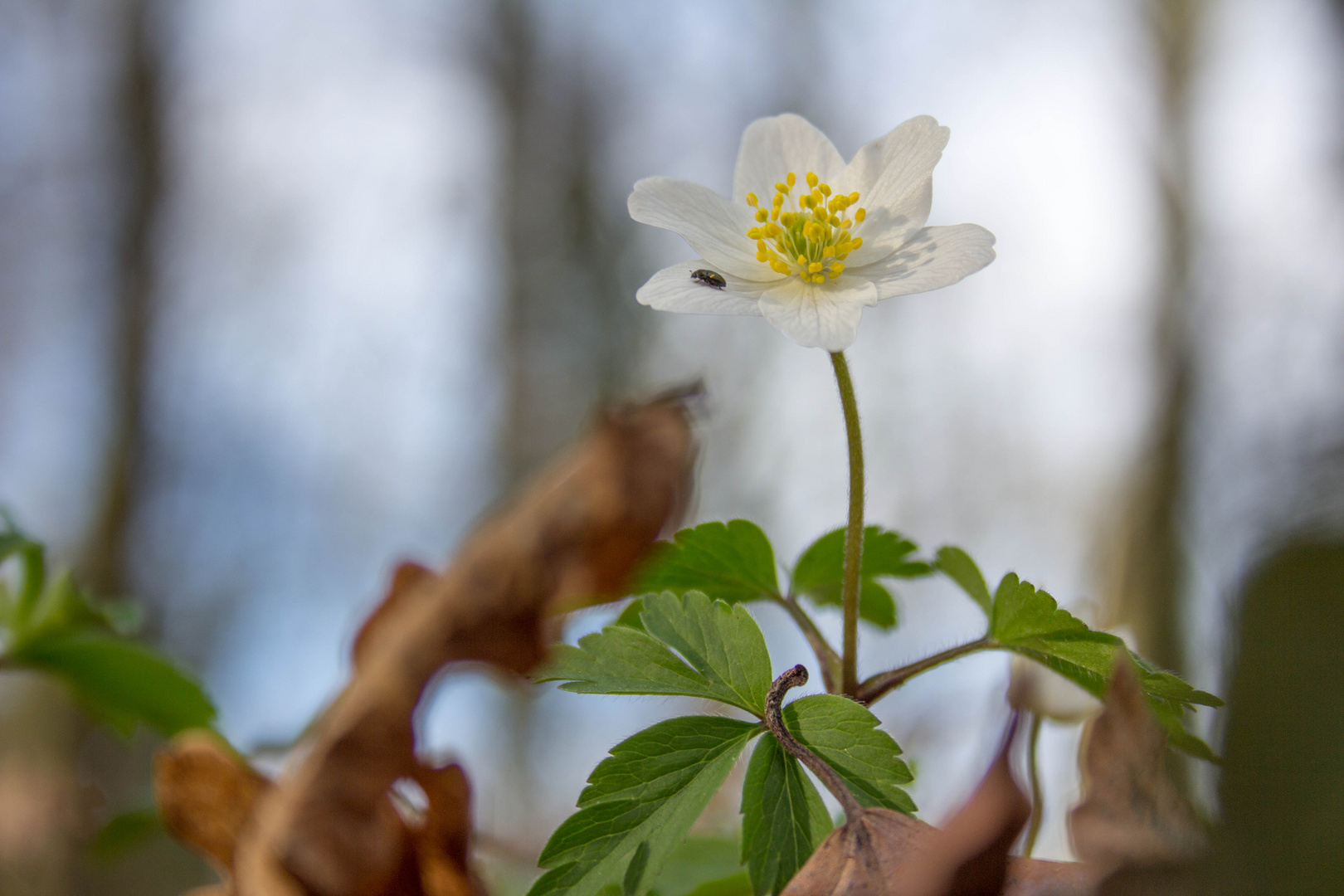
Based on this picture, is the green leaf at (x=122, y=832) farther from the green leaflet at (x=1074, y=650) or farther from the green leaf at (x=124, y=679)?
the green leaflet at (x=1074, y=650)

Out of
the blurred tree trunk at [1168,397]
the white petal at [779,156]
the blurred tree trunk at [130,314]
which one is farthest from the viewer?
the blurred tree trunk at [130,314]

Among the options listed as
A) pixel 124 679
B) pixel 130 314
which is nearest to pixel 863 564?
pixel 124 679

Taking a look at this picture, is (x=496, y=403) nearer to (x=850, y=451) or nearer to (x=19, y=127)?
(x=19, y=127)

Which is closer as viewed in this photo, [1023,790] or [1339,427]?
[1023,790]

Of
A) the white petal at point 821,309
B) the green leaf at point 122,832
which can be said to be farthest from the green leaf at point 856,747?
the green leaf at point 122,832

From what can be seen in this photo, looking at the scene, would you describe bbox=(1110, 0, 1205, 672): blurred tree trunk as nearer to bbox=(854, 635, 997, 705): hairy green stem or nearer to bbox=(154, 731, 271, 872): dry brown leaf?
bbox=(854, 635, 997, 705): hairy green stem

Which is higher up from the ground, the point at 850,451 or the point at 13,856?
the point at 850,451

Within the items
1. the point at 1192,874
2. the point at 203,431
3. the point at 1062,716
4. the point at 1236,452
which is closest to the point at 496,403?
the point at 203,431
